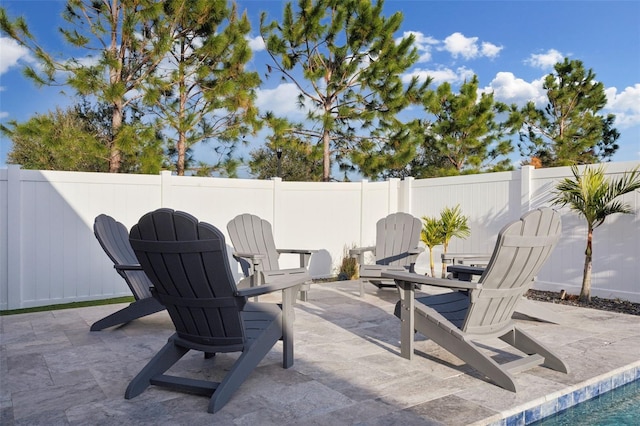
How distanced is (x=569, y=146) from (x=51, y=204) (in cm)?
1616

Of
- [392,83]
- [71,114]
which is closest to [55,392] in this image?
[392,83]

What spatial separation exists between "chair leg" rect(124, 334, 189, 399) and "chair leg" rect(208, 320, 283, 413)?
44cm

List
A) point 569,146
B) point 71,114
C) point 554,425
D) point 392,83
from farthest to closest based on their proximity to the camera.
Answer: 1. point 569,146
2. point 71,114
3. point 392,83
4. point 554,425

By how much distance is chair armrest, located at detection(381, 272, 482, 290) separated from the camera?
114 inches

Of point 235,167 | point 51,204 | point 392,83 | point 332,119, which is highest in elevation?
point 392,83

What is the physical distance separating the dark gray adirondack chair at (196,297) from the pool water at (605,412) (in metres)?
1.71

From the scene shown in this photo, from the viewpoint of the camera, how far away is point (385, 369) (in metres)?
3.18

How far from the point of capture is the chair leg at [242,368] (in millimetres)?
2475

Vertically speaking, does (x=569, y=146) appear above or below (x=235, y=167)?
above

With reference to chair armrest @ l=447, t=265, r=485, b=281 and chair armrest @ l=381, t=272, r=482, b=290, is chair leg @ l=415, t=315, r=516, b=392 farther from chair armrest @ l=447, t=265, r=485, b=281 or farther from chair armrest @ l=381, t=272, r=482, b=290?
chair armrest @ l=447, t=265, r=485, b=281

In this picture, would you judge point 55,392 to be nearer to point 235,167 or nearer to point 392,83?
point 235,167

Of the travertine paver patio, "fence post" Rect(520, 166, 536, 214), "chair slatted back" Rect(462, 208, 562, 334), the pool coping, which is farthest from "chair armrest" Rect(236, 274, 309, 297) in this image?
"fence post" Rect(520, 166, 536, 214)

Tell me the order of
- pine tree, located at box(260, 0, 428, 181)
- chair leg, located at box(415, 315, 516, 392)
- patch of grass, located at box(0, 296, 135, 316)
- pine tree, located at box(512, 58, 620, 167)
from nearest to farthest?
chair leg, located at box(415, 315, 516, 392), patch of grass, located at box(0, 296, 135, 316), pine tree, located at box(260, 0, 428, 181), pine tree, located at box(512, 58, 620, 167)

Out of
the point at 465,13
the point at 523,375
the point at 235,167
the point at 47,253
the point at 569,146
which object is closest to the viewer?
the point at 523,375
